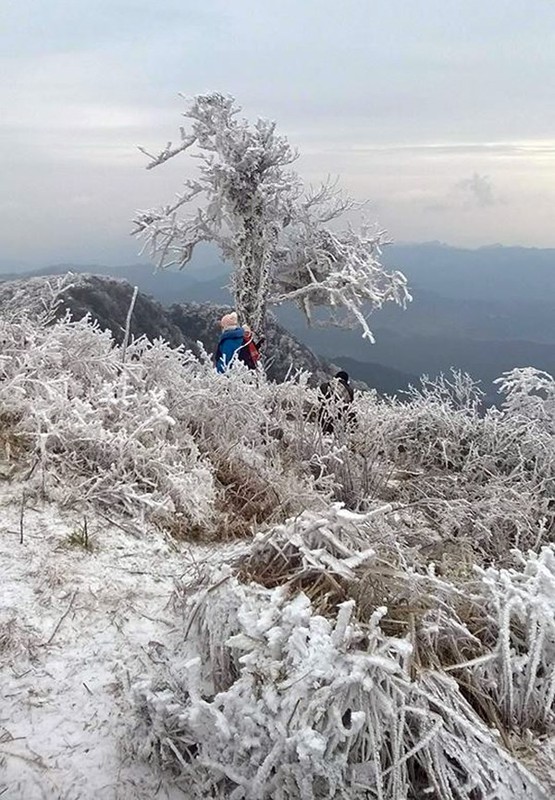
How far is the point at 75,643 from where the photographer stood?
3.33 m

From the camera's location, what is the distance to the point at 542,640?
9.16 feet

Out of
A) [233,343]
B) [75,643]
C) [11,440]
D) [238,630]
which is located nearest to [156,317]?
[233,343]

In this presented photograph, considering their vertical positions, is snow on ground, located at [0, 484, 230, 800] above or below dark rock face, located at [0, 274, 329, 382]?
above

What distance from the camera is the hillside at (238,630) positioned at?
2387 millimetres

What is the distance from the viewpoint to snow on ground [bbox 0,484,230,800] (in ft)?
8.72

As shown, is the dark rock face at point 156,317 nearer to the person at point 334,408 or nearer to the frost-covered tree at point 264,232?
the frost-covered tree at point 264,232

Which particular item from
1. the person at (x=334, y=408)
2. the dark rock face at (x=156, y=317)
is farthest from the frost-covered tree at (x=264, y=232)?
the person at (x=334, y=408)

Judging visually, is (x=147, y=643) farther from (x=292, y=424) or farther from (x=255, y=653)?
(x=292, y=424)

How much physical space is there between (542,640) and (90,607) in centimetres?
211

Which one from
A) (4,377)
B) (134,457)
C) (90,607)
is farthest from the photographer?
(4,377)

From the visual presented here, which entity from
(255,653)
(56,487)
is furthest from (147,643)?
(56,487)

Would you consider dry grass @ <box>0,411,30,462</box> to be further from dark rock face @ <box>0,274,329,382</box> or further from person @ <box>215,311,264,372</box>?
dark rock face @ <box>0,274,329,382</box>

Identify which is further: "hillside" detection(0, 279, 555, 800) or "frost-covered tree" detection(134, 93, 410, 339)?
"frost-covered tree" detection(134, 93, 410, 339)

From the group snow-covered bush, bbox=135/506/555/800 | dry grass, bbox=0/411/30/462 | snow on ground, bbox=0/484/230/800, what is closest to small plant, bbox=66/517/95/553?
snow on ground, bbox=0/484/230/800
